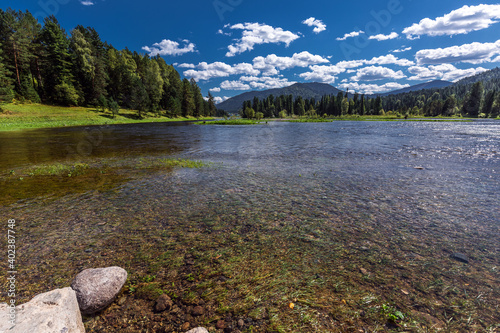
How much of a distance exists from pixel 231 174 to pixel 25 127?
75.6m

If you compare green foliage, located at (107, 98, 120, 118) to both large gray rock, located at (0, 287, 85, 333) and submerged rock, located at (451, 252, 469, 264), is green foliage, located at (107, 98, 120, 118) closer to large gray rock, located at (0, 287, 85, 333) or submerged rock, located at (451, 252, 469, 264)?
large gray rock, located at (0, 287, 85, 333)

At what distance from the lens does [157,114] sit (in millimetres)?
123375

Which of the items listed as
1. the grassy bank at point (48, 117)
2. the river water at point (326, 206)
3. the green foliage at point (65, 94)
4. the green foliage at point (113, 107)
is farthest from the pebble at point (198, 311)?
the green foliage at point (65, 94)

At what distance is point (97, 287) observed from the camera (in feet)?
15.7

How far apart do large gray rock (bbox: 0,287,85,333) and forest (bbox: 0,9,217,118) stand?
9078 centimetres

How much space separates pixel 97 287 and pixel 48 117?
91751 mm

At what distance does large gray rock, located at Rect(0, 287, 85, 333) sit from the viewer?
331cm

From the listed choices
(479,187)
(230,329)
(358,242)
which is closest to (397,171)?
(479,187)

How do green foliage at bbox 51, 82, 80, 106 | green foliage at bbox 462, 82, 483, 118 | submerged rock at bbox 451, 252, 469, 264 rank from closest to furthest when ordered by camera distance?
submerged rock at bbox 451, 252, 469, 264, green foliage at bbox 51, 82, 80, 106, green foliage at bbox 462, 82, 483, 118

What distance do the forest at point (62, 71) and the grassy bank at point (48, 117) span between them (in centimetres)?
367

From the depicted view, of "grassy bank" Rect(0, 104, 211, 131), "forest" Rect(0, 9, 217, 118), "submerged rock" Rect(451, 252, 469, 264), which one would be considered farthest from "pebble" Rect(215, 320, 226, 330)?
"forest" Rect(0, 9, 217, 118)

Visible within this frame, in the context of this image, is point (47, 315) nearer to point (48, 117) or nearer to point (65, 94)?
point (48, 117)

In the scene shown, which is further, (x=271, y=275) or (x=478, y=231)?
(x=478, y=231)

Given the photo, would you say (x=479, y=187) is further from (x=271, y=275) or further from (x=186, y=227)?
(x=186, y=227)
